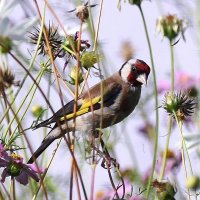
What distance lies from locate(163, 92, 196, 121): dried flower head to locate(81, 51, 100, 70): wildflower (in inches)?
13.5

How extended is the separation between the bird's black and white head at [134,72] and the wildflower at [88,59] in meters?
0.93

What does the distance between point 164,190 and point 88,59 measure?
0.36 m

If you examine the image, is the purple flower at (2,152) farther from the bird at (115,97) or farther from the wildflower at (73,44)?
the bird at (115,97)

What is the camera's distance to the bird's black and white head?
2.73 m

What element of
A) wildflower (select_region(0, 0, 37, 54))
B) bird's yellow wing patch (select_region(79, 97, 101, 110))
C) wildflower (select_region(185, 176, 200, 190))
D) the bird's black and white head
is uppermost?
the bird's black and white head

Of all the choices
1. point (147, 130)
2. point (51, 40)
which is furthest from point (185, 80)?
point (51, 40)

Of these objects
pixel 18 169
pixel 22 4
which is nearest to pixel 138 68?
pixel 18 169

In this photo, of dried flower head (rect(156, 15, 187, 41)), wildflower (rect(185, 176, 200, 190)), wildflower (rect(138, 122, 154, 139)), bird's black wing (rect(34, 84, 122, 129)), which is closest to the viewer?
wildflower (rect(185, 176, 200, 190))

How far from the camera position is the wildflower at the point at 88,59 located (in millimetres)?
1729

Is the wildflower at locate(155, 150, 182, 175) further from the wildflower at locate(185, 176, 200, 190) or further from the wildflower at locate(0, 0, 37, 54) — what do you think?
the wildflower at locate(0, 0, 37, 54)

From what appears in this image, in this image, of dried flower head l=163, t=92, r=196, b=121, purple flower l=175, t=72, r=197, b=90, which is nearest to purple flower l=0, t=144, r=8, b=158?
dried flower head l=163, t=92, r=196, b=121

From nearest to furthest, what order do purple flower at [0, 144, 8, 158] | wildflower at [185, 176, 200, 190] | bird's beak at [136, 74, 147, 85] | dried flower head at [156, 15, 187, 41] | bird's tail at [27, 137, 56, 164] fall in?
1. purple flower at [0, 144, 8, 158]
2. wildflower at [185, 176, 200, 190]
3. bird's tail at [27, 137, 56, 164]
4. dried flower head at [156, 15, 187, 41]
5. bird's beak at [136, 74, 147, 85]

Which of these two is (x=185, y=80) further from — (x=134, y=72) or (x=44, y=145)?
(x=44, y=145)

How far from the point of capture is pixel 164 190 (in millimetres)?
1777
